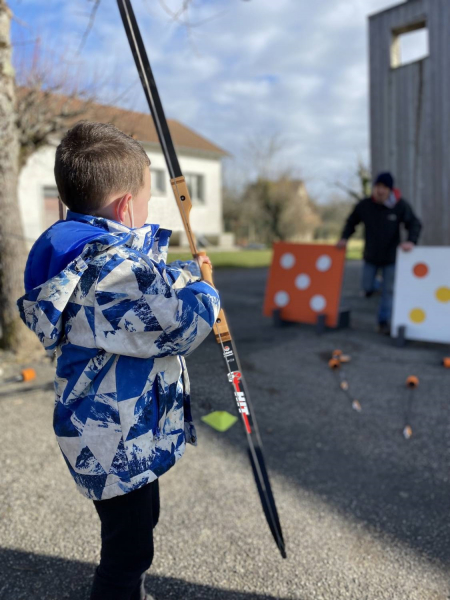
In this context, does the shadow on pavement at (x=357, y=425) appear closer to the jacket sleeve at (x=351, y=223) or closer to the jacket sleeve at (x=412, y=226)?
the jacket sleeve at (x=412, y=226)

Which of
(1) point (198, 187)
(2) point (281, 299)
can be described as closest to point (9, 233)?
(2) point (281, 299)

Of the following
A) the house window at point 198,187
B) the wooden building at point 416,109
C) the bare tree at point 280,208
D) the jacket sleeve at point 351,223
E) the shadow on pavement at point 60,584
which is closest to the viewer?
the shadow on pavement at point 60,584

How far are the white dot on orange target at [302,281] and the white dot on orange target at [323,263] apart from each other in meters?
0.21

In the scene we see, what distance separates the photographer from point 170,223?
75.6 inches

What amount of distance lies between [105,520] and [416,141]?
794 centimetres

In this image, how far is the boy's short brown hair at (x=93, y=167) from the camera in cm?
139

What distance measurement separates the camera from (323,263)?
663cm

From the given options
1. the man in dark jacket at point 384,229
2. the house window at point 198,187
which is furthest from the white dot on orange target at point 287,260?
the house window at point 198,187

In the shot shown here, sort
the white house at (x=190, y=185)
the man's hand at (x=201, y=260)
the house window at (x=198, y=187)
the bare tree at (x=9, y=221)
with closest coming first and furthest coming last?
1. the man's hand at (x=201, y=260)
2. the bare tree at (x=9, y=221)
3. the white house at (x=190, y=185)
4. the house window at (x=198, y=187)

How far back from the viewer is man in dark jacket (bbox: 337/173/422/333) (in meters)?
Answer: 6.00

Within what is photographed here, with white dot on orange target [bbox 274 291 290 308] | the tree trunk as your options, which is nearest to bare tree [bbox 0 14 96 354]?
the tree trunk

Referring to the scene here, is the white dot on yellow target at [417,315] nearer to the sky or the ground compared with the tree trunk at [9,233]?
nearer to the ground

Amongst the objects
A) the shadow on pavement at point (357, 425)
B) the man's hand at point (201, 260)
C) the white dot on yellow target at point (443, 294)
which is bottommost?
the shadow on pavement at point (357, 425)

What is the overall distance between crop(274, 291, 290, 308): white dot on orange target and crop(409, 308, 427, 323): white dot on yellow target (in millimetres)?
1731
